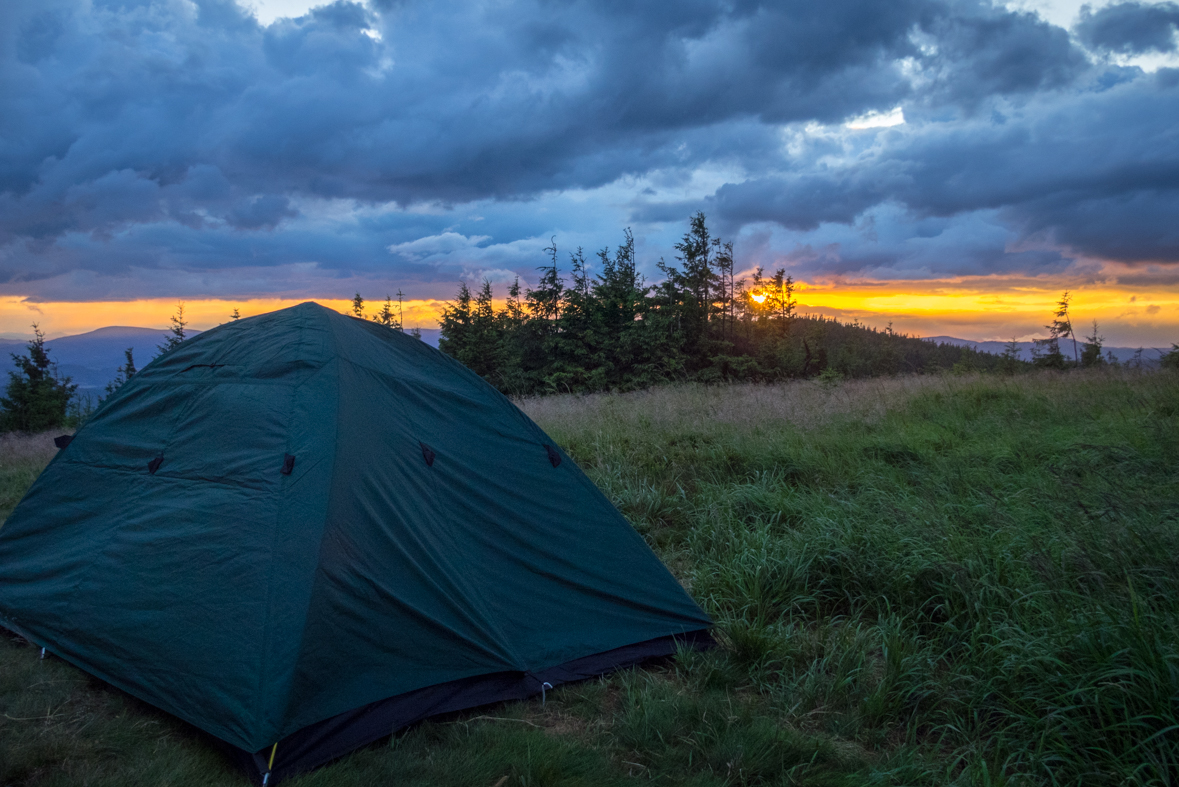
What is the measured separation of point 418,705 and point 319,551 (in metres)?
0.83

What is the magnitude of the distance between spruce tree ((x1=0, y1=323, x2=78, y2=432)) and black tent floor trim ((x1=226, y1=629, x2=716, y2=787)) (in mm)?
29360

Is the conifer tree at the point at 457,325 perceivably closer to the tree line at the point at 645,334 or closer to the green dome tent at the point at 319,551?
the tree line at the point at 645,334

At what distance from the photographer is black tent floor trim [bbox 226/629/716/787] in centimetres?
252

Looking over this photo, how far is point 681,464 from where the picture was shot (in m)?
6.69

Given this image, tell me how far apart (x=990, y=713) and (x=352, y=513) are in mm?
3017

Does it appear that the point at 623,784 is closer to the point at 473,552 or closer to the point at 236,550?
the point at 473,552

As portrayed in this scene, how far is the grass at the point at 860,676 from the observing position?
2.46m

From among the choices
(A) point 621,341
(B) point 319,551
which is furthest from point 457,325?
(B) point 319,551

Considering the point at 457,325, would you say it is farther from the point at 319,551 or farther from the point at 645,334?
the point at 319,551

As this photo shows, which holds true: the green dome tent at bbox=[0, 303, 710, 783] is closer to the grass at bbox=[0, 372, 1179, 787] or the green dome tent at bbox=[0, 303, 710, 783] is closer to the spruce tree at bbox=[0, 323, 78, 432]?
the grass at bbox=[0, 372, 1179, 787]

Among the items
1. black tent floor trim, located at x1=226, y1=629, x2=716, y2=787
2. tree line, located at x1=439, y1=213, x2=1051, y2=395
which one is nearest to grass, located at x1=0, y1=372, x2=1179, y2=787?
black tent floor trim, located at x1=226, y1=629, x2=716, y2=787

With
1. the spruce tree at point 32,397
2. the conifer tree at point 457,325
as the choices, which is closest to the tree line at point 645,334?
the conifer tree at point 457,325

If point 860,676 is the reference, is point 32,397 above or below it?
above

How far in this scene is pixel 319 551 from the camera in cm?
291
